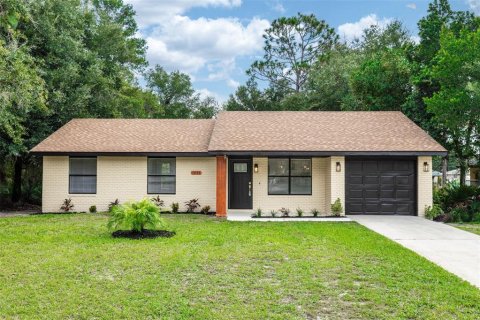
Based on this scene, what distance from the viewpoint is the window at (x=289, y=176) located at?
598 inches

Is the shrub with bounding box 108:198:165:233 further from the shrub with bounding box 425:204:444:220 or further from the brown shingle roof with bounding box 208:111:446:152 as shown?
the shrub with bounding box 425:204:444:220

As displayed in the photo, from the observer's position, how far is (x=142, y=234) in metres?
10.0

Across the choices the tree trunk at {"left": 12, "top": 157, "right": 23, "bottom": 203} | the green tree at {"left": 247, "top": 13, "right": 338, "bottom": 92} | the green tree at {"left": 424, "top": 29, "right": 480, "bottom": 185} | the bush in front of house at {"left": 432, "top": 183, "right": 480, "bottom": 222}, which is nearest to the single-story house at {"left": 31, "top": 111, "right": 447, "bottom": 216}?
the bush in front of house at {"left": 432, "top": 183, "right": 480, "bottom": 222}

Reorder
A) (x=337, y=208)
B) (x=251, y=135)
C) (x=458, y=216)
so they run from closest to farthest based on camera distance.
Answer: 1. (x=458, y=216)
2. (x=337, y=208)
3. (x=251, y=135)

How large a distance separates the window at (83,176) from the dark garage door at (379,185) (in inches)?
379

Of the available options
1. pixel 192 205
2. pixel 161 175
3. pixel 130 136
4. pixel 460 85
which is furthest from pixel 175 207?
pixel 460 85

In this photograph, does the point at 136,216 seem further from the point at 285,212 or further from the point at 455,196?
the point at 455,196

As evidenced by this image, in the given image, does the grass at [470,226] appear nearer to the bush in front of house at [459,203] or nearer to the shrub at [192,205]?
the bush in front of house at [459,203]

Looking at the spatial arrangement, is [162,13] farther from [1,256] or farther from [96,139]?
[1,256]

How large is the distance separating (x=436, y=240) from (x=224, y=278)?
6111 millimetres

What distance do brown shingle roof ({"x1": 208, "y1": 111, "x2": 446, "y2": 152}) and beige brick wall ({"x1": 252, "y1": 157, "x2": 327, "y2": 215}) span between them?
0.97m

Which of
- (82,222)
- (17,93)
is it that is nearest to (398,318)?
(82,222)

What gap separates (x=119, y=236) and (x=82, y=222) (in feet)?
10.1

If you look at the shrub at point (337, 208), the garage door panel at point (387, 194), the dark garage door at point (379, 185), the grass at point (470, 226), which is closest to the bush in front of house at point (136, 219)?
the shrub at point (337, 208)
